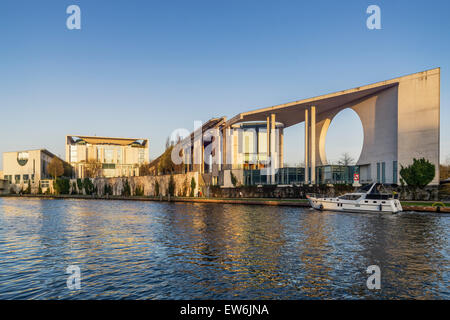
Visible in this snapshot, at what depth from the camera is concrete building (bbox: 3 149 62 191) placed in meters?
129

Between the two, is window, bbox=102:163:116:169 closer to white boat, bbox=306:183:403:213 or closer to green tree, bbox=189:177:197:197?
green tree, bbox=189:177:197:197

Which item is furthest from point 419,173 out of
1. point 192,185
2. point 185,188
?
point 185,188

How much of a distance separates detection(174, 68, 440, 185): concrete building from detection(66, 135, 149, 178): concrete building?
3250 inches

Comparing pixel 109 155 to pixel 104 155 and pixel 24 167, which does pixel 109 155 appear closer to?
pixel 104 155

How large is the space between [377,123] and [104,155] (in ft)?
401

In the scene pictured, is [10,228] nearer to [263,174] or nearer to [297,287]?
[297,287]

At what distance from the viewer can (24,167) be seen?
13150 cm

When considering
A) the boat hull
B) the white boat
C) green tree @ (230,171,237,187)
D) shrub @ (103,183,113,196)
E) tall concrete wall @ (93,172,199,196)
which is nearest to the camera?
the boat hull

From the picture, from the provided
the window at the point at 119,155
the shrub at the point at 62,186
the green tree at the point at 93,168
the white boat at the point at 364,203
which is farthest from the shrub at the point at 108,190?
the white boat at the point at 364,203

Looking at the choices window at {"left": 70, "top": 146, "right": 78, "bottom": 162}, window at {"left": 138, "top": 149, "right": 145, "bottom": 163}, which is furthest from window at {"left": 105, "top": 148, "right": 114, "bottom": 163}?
window at {"left": 138, "top": 149, "right": 145, "bottom": 163}

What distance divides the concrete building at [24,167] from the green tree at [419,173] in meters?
117

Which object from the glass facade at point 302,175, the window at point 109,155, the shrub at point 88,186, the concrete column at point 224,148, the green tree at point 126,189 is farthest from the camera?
the window at point 109,155

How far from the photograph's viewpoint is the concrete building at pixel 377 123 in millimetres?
49219

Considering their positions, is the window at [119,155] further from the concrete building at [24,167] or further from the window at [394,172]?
the window at [394,172]
